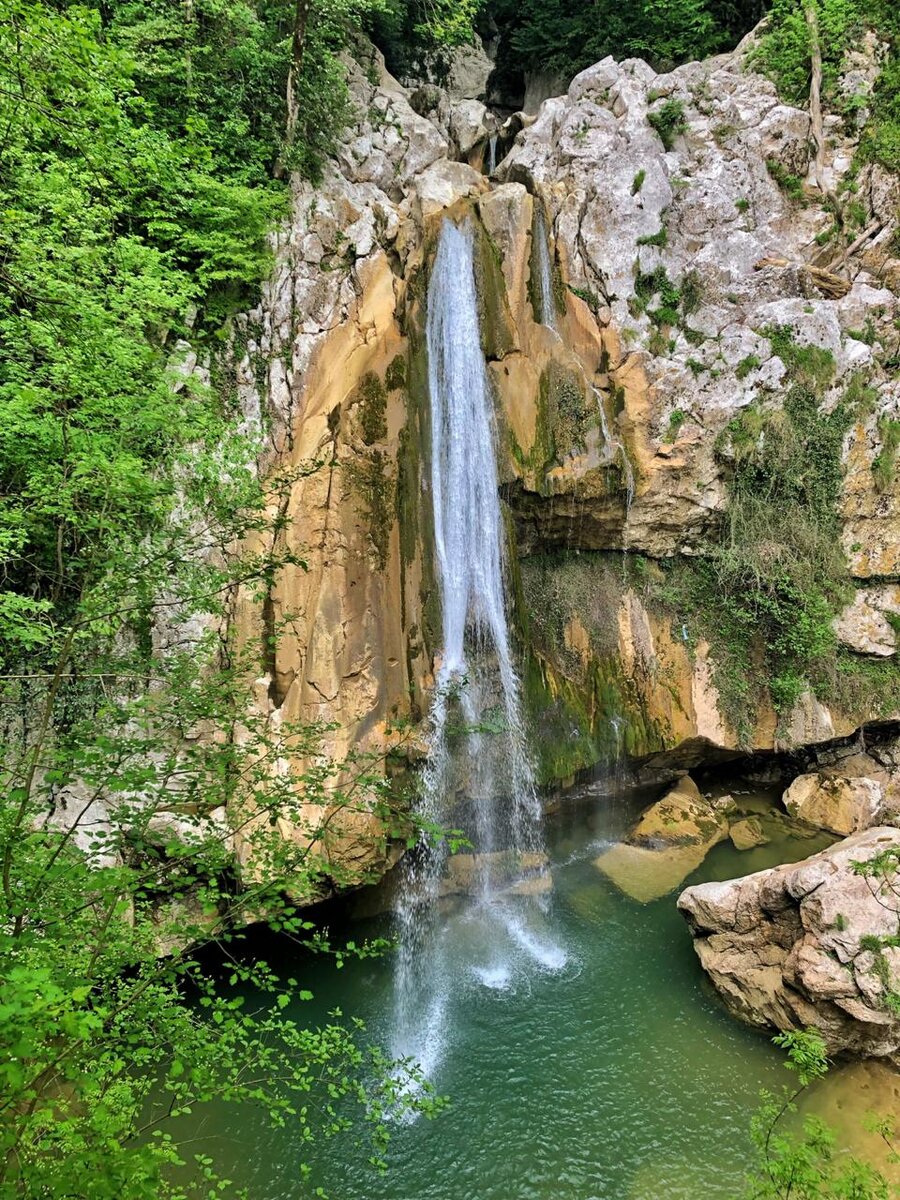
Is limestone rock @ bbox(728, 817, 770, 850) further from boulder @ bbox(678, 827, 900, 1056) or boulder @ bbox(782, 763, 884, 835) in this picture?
boulder @ bbox(678, 827, 900, 1056)

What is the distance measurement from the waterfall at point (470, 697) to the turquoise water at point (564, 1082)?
12.5 inches

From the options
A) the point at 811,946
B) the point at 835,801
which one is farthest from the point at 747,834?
the point at 811,946

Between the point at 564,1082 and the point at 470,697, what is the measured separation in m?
5.00

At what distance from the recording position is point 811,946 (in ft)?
23.8

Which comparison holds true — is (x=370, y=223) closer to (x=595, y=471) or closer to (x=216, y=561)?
(x=595, y=471)

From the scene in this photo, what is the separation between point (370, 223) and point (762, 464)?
8486 mm

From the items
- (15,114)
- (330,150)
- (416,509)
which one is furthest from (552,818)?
(330,150)

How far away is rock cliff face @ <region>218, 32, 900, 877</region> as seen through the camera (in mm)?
9508

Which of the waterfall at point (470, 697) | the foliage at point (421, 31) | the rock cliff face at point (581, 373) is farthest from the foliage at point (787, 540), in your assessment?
the foliage at point (421, 31)

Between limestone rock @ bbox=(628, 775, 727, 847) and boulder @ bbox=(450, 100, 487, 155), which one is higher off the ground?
boulder @ bbox=(450, 100, 487, 155)

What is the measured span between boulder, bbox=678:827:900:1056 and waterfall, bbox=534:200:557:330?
9.84 meters

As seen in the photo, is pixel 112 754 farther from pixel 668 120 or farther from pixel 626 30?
pixel 626 30

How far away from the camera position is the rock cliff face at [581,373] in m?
9.51

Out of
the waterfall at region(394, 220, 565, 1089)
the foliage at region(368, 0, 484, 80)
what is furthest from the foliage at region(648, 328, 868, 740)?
the foliage at region(368, 0, 484, 80)
